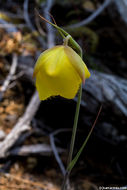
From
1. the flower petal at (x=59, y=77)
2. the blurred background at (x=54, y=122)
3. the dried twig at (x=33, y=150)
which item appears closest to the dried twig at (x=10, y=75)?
the blurred background at (x=54, y=122)

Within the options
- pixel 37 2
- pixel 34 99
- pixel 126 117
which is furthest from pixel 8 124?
pixel 37 2

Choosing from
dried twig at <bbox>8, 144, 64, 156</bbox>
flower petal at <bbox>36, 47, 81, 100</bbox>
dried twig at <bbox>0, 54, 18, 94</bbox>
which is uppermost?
flower petal at <bbox>36, 47, 81, 100</bbox>

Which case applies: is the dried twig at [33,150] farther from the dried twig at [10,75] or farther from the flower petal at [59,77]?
the flower petal at [59,77]

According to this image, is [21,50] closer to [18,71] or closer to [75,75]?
[18,71]

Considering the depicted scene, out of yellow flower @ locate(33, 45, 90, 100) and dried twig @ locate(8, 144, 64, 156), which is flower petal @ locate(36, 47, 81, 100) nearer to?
yellow flower @ locate(33, 45, 90, 100)

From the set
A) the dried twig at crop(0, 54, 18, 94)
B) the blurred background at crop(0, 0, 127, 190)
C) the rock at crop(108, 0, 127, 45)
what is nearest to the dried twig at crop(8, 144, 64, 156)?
the blurred background at crop(0, 0, 127, 190)

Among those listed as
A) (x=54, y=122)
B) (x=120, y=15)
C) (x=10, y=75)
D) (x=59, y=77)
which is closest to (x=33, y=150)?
(x=54, y=122)
